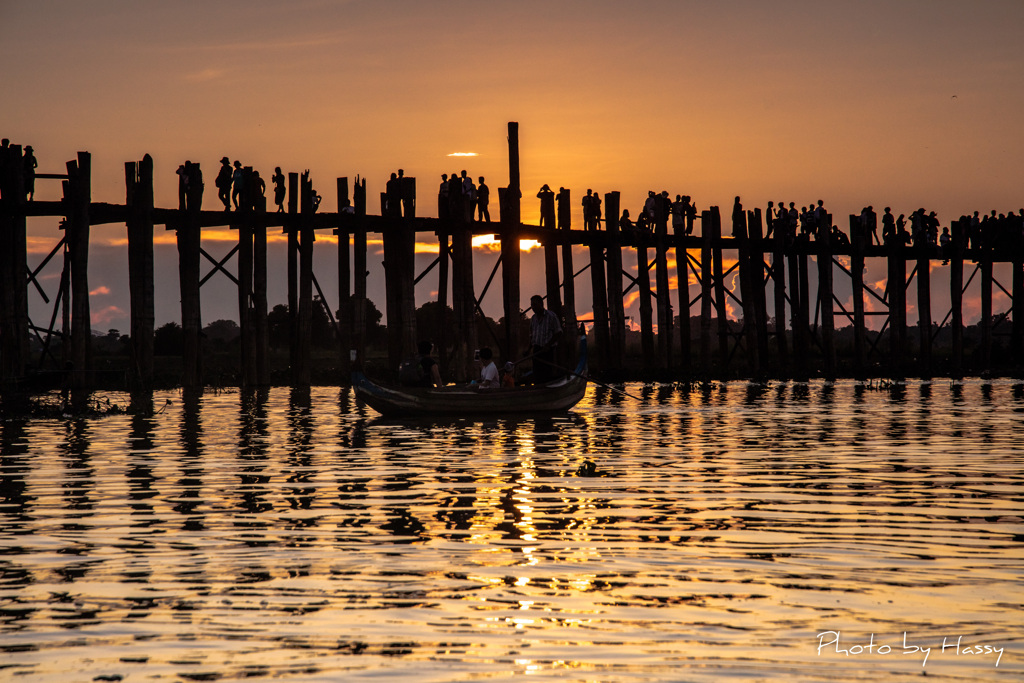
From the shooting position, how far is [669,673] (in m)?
5.12

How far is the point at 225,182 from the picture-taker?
25.7 metres

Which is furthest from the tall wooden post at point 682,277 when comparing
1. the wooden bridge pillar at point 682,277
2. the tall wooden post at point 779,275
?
the tall wooden post at point 779,275

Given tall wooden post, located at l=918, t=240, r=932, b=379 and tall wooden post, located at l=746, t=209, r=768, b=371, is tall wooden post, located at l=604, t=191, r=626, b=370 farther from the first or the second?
tall wooden post, located at l=918, t=240, r=932, b=379

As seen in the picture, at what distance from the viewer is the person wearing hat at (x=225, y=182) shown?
84.1 ft

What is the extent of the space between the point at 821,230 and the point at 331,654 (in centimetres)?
3234

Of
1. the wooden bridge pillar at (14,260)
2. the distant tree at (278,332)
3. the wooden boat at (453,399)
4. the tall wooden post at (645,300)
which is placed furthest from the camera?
the distant tree at (278,332)

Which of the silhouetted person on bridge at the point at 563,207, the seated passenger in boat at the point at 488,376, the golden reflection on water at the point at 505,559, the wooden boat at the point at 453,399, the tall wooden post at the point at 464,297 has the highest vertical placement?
the silhouetted person on bridge at the point at 563,207

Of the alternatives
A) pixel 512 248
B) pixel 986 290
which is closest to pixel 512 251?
pixel 512 248

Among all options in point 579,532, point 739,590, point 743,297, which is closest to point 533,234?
point 743,297

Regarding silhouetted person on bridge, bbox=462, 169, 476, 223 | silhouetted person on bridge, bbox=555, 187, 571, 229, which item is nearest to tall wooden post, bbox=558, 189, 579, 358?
silhouetted person on bridge, bbox=555, 187, 571, 229

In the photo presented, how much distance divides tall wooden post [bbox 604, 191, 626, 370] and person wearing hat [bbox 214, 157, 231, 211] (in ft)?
31.2

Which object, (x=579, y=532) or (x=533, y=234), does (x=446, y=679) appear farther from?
(x=533, y=234)

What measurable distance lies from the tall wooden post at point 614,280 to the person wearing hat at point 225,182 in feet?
31.2

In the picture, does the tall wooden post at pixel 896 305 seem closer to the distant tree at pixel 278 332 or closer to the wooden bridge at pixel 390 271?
the wooden bridge at pixel 390 271
